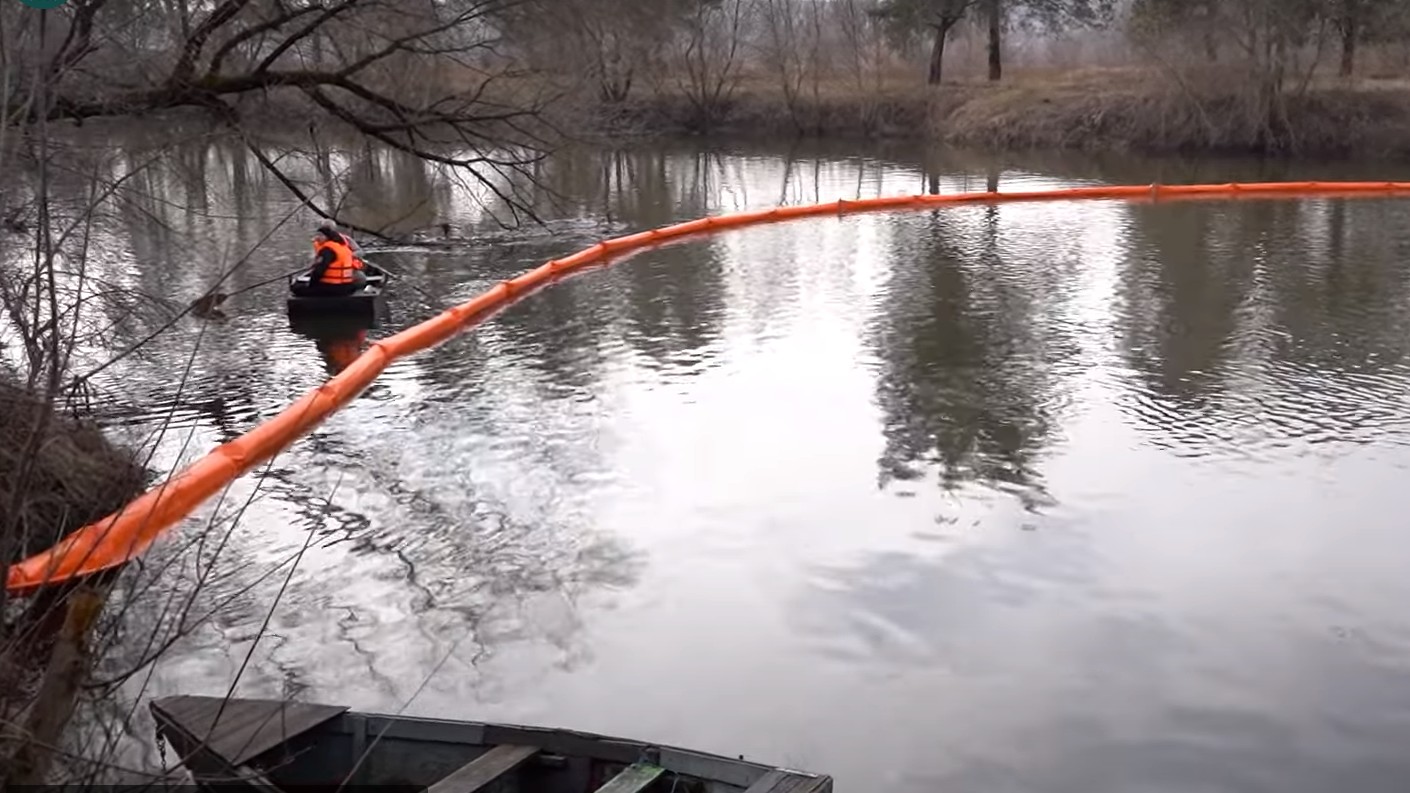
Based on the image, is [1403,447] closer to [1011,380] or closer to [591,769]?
[1011,380]

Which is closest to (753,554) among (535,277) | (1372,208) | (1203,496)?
(1203,496)

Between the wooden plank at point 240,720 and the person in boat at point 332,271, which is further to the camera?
the person in boat at point 332,271

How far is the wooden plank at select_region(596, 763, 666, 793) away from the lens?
16.0ft

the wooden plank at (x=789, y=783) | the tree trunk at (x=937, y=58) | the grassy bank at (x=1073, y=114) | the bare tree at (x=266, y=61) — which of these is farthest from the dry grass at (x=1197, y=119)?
the wooden plank at (x=789, y=783)

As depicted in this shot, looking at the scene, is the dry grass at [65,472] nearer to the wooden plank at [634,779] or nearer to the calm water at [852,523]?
the calm water at [852,523]

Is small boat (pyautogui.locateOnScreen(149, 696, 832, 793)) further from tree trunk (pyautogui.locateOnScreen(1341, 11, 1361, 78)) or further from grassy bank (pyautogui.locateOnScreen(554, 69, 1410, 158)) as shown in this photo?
tree trunk (pyautogui.locateOnScreen(1341, 11, 1361, 78))

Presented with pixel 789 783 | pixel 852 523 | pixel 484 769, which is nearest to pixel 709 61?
pixel 852 523

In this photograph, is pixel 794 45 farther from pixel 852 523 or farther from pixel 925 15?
pixel 852 523

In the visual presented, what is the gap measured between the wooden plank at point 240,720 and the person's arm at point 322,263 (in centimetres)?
915

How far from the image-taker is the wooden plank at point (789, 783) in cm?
473

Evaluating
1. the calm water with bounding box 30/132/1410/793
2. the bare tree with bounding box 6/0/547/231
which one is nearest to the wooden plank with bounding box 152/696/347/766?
the calm water with bounding box 30/132/1410/793

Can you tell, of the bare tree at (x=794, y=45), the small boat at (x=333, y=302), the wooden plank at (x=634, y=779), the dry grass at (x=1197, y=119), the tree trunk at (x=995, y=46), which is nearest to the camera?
the wooden plank at (x=634, y=779)

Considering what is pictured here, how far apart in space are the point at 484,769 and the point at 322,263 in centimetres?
1020

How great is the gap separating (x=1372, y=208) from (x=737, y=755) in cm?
2029
